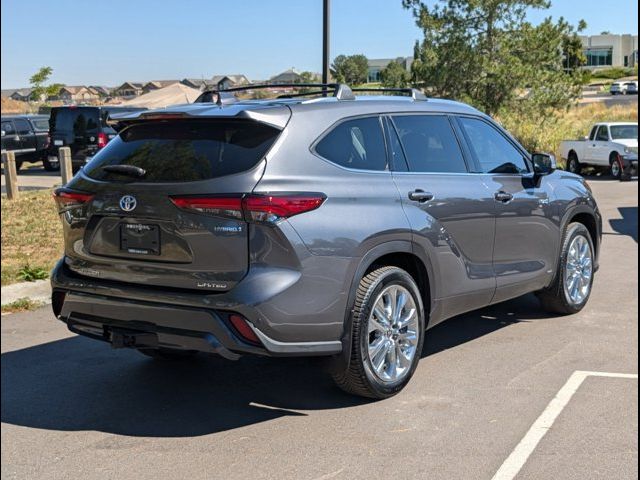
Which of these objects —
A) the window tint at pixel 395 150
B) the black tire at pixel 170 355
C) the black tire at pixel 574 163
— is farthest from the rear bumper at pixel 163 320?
the black tire at pixel 574 163

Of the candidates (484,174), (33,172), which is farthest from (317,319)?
(33,172)

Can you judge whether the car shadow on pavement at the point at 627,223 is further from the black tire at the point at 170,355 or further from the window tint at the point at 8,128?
the window tint at the point at 8,128

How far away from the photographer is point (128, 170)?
4691 millimetres

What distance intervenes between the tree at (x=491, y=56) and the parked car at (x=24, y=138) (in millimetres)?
12795

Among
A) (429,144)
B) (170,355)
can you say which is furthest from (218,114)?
(170,355)

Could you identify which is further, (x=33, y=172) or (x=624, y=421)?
(x=33, y=172)

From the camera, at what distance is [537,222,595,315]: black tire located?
22.6ft

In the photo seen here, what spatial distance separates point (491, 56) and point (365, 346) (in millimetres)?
23120

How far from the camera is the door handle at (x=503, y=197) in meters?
6.04

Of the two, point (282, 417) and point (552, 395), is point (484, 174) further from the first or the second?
point (282, 417)

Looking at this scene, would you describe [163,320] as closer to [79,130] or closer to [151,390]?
[151,390]

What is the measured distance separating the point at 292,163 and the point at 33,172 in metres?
23.2

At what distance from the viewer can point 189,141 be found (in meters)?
4.66

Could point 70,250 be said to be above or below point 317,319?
above
